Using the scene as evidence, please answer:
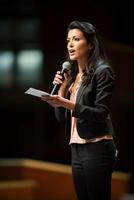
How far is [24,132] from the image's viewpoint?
449 centimetres

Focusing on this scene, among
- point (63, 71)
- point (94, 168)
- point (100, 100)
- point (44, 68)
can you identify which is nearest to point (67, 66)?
point (63, 71)

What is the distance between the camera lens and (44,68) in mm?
4113

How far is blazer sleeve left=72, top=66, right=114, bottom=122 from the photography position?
1.54 metres

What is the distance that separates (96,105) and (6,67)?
2831 mm

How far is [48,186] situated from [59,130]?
675mm

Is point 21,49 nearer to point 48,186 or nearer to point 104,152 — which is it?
point 48,186

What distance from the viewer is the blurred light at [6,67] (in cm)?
432

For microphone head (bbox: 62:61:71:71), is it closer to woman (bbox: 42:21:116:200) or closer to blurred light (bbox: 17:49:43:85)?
woman (bbox: 42:21:116:200)

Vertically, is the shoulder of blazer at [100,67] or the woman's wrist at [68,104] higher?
the shoulder of blazer at [100,67]

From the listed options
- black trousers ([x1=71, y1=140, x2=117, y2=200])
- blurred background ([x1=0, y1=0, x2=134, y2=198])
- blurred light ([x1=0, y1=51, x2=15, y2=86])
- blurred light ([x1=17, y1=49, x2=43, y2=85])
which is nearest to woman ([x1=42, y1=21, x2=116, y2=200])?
black trousers ([x1=71, y1=140, x2=117, y2=200])

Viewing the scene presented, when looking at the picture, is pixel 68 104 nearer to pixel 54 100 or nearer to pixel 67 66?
pixel 54 100

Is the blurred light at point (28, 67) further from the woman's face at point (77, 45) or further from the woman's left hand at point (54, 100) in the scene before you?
the woman's left hand at point (54, 100)

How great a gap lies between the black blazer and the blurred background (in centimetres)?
211

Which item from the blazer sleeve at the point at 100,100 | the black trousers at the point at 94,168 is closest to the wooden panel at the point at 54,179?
the black trousers at the point at 94,168
